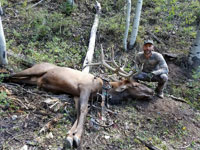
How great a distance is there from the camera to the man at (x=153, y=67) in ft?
16.8

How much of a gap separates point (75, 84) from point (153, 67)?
2.17 meters

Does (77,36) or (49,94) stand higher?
(77,36)

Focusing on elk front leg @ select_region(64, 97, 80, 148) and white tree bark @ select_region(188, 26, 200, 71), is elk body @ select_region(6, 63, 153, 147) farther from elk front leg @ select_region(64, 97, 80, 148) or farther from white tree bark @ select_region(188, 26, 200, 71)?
white tree bark @ select_region(188, 26, 200, 71)

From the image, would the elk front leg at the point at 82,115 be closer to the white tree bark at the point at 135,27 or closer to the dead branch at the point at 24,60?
the dead branch at the point at 24,60

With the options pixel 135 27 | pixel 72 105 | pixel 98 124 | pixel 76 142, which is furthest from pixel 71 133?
pixel 135 27

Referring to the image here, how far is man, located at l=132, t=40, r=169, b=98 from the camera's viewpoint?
16.8ft

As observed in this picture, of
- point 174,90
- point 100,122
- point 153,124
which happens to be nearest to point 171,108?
point 153,124

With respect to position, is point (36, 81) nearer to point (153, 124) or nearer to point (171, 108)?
point (153, 124)

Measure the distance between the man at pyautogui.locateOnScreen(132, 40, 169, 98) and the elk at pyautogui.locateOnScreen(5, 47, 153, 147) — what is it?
32cm

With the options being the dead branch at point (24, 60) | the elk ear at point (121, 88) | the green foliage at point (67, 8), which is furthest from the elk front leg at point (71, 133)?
the green foliage at point (67, 8)

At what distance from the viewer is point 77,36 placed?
809 centimetres

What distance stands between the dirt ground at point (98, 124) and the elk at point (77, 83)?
187 millimetres

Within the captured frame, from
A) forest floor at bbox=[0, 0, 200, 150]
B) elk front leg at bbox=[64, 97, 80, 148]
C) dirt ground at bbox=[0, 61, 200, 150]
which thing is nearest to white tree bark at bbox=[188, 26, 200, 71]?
forest floor at bbox=[0, 0, 200, 150]

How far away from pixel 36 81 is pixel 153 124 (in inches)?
118
